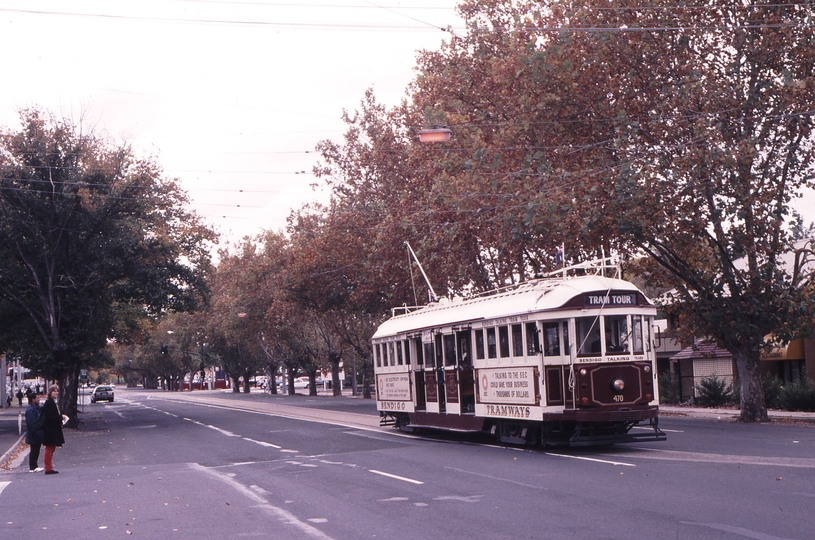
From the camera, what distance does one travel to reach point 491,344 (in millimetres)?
21188

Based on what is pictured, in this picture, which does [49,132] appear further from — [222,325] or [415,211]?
[222,325]

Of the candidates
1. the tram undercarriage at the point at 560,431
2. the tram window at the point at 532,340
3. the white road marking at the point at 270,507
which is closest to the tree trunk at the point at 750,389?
the tram undercarriage at the point at 560,431

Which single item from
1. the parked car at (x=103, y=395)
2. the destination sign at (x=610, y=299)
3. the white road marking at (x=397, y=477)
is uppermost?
the destination sign at (x=610, y=299)

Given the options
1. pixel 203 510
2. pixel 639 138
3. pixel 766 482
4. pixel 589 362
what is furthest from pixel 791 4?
pixel 203 510

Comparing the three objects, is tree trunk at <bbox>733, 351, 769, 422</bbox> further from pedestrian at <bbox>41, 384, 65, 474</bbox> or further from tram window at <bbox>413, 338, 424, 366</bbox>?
pedestrian at <bbox>41, 384, 65, 474</bbox>

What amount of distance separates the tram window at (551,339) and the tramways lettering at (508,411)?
1.28 meters

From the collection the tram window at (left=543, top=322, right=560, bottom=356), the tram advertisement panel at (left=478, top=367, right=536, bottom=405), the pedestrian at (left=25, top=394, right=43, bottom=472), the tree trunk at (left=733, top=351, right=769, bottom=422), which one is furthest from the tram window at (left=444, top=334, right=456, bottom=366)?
the tree trunk at (left=733, top=351, right=769, bottom=422)

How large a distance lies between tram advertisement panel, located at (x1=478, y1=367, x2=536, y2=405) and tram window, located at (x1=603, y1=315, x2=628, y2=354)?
1636mm

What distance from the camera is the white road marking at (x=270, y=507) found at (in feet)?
34.5

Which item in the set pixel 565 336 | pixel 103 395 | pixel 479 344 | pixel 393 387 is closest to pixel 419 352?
pixel 393 387

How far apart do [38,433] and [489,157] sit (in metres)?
17.0

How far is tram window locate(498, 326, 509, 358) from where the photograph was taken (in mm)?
20391

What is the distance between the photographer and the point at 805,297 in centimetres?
2923

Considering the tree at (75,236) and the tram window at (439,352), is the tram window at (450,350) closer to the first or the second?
the tram window at (439,352)
